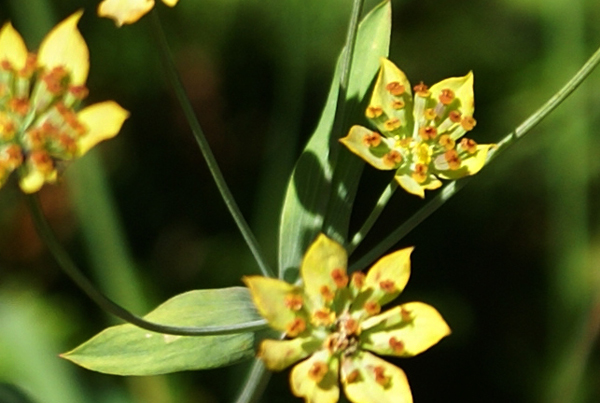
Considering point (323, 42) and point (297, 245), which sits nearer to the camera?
point (297, 245)

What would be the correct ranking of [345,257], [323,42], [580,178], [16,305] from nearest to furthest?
1. [345,257]
2. [16,305]
3. [580,178]
4. [323,42]

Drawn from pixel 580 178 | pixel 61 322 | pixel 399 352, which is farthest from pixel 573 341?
pixel 61 322

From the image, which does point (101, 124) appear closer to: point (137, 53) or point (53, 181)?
point (53, 181)

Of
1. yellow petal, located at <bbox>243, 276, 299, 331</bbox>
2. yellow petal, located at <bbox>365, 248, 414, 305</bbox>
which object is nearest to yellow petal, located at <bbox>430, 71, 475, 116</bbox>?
yellow petal, located at <bbox>365, 248, 414, 305</bbox>

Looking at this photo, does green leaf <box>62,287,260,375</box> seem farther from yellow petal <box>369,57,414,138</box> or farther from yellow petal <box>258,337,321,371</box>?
yellow petal <box>369,57,414,138</box>

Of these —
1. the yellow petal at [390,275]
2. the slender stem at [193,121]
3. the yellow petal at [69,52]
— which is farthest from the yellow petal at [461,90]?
the yellow petal at [69,52]

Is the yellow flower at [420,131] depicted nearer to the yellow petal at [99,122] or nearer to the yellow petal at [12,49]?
the yellow petal at [99,122]
